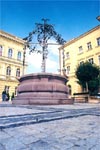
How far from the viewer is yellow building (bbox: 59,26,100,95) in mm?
26953

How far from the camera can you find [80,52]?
3056 centimetres

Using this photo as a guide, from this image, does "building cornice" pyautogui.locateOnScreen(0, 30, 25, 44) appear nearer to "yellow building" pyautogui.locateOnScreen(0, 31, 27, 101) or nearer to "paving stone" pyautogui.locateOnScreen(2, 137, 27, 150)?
"yellow building" pyautogui.locateOnScreen(0, 31, 27, 101)

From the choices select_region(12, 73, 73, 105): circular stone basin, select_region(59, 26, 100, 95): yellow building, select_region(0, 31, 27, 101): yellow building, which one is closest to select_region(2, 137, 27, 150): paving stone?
select_region(12, 73, 73, 105): circular stone basin

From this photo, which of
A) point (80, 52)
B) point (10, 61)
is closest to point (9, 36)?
point (10, 61)

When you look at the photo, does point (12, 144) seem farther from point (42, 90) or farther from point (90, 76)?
point (90, 76)

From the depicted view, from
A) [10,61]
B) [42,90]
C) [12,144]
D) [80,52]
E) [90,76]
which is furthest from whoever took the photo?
[80,52]

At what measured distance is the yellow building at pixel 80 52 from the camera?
26953mm

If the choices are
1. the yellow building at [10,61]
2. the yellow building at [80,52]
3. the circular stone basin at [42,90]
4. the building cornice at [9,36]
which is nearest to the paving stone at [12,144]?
the circular stone basin at [42,90]

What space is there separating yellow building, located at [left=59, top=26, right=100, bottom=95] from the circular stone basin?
18.8 metres

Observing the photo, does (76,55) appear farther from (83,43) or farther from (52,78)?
(52,78)

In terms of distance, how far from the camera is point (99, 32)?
87.7ft

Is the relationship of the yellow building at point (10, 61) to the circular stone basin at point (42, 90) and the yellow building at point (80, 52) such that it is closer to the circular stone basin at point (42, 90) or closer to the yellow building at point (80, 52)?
the yellow building at point (80, 52)

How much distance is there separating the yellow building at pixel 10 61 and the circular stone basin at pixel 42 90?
1940 centimetres

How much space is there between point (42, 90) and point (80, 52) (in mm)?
23930
